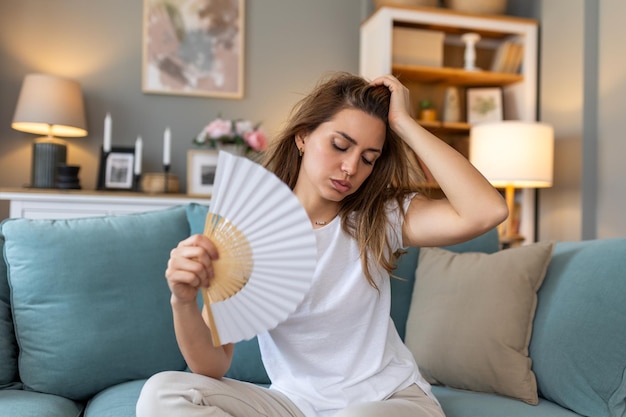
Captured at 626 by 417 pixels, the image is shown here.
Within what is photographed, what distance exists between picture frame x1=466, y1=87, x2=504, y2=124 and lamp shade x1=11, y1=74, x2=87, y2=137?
2.34 meters

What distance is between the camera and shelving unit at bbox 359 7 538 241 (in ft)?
12.5

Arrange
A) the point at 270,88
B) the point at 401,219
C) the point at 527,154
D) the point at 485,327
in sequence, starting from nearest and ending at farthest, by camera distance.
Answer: the point at 401,219, the point at 485,327, the point at 527,154, the point at 270,88

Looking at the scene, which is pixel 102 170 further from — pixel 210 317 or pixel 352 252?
pixel 210 317

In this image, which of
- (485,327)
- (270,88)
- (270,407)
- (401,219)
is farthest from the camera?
(270,88)

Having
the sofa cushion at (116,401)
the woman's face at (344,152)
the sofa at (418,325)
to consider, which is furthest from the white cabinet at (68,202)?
the woman's face at (344,152)

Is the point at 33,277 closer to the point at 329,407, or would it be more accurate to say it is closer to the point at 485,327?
the point at 329,407

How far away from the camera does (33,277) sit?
1747mm

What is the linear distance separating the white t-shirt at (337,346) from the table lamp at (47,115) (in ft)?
8.13

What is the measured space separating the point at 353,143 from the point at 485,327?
705 millimetres

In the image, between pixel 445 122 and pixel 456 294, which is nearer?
pixel 456 294

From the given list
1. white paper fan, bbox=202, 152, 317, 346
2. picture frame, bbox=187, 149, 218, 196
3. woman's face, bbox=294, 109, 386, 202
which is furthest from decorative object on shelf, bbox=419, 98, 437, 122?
white paper fan, bbox=202, 152, 317, 346

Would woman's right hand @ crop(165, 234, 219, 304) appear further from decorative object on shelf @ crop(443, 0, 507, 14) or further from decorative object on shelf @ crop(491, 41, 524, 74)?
decorative object on shelf @ crop(491, 41, 524, 74)

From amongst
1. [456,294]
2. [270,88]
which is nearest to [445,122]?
[270,88]

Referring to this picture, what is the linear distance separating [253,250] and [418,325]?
3.12 feet
